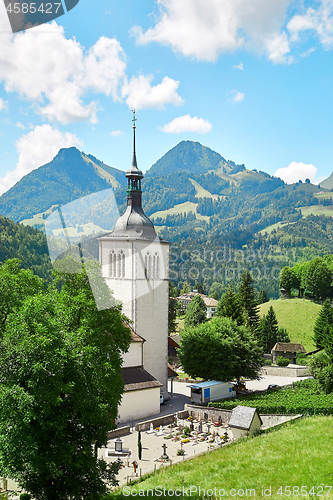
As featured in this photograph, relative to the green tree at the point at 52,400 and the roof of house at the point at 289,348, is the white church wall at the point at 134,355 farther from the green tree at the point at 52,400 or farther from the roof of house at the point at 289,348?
the roof of house at the point at 289,348

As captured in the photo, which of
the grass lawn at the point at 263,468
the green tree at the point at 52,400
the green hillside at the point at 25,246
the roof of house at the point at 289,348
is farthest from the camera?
the green hillside at the point at 25,246

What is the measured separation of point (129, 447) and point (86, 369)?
12.5 m

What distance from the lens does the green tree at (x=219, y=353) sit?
38.5 metres

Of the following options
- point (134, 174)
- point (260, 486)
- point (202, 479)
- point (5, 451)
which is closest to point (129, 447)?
point (202, 479)

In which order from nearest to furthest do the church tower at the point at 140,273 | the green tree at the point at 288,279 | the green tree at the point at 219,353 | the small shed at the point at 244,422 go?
the small shed at the point at 244,422, the church tower at the point at 140,273, the green tree at the point at 219,353, the green tree at the point at 288,279

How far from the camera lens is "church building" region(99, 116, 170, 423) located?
36.7 m

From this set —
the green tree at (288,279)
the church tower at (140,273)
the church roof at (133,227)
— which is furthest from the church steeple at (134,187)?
the green tree at (288,279)

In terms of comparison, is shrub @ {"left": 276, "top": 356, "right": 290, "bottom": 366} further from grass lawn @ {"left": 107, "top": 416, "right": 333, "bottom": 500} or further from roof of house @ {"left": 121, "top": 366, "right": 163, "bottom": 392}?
grass lawn @ {"left": 107, "top": 416, "right": 333, "bottom": 500}

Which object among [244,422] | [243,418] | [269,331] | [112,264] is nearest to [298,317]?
[269,331]

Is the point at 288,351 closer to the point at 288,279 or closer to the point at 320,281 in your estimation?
the point at 320,281

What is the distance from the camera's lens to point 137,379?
33.5 m

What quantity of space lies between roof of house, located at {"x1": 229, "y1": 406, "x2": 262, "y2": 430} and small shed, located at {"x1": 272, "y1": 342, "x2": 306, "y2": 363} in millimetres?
47561

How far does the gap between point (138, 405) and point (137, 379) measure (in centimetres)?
207

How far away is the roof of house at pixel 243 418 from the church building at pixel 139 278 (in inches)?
451
